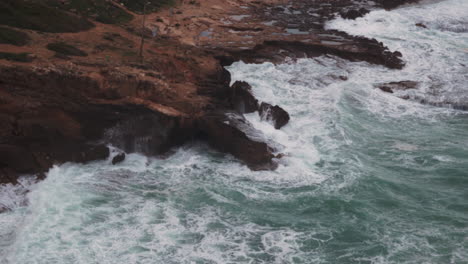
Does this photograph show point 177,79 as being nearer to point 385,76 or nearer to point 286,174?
point 286,174

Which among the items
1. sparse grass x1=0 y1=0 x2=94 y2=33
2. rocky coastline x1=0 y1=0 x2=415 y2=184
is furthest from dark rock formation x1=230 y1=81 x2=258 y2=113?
sparse grass x1=0 y1=0 x2=94 y2=33

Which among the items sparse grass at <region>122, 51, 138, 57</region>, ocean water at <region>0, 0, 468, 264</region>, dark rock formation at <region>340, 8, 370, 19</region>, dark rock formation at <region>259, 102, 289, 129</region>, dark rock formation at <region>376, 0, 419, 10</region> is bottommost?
ocean water at <region>0, 0, 468, 264</region>

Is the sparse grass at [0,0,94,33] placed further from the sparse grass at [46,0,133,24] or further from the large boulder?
the large boulder

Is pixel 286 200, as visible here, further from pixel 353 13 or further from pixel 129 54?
pixel 353 13

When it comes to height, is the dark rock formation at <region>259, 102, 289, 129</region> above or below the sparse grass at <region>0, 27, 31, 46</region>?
below

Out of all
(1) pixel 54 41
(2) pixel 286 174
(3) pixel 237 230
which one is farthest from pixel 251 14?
(3) pixel 237 230

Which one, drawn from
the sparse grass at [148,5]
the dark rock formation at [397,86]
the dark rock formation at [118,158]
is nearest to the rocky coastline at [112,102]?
the dark rock formation at [118,158]

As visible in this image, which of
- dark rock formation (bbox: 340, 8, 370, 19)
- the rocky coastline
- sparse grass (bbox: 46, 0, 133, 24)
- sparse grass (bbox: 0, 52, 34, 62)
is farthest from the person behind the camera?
dark rock formation (bbox: 340, 8, 370, 19)

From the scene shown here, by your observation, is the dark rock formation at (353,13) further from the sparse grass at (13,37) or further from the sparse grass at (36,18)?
the sparse grass at (13,37)
